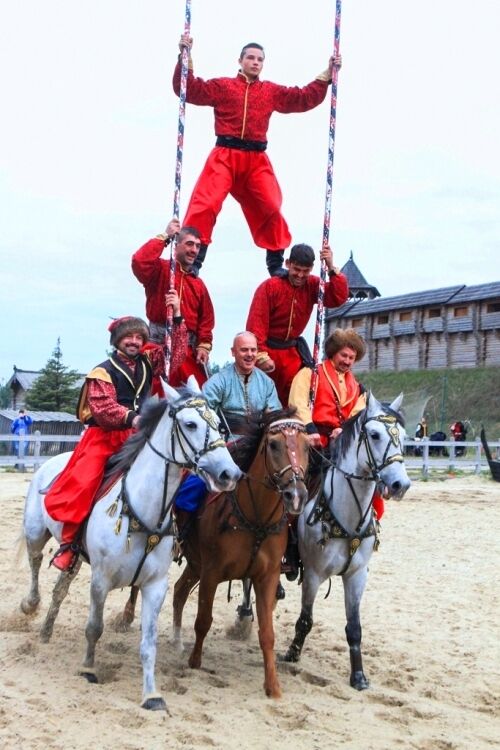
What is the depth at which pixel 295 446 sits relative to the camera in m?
5.06

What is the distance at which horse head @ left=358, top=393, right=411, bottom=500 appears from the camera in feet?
16.9

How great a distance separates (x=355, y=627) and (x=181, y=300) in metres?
2.90

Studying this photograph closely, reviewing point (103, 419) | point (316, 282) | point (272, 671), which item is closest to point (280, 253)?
point (316, 282)

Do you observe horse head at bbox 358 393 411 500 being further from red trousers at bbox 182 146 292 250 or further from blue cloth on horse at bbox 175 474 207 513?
red trousers at bbox 182 146 292 250

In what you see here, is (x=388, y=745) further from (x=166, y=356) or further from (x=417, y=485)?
(x=417, y=485)

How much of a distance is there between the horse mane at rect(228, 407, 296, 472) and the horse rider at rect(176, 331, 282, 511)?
0.40 metres

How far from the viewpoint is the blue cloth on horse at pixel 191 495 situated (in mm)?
5832

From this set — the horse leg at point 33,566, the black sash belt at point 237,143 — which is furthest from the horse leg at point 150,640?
the black sash belt at point 237,143

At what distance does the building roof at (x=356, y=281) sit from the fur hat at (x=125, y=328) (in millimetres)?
47373

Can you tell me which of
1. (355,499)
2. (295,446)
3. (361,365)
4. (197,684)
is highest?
(361,365)

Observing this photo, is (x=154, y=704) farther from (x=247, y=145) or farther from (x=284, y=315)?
(x=247, y=145)

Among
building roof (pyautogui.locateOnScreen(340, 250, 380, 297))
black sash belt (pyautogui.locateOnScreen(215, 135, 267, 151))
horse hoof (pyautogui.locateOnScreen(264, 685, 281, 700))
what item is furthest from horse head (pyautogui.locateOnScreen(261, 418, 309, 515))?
building roof (pyautogui.locateOnScreen(340, 250, 380, 297))

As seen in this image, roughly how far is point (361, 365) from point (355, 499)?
43261 millimetres

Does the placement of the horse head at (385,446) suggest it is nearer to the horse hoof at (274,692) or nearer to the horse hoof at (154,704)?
the horse hoof at (274,692)
